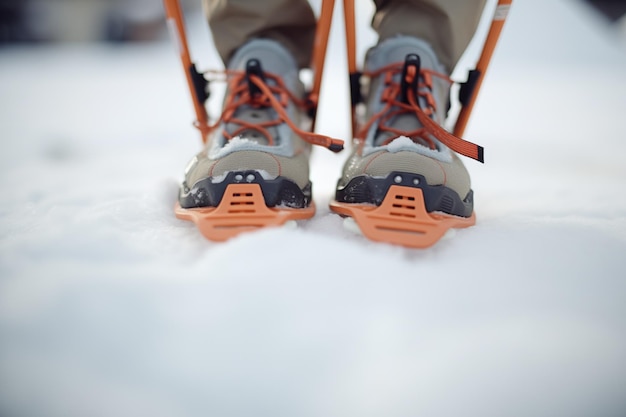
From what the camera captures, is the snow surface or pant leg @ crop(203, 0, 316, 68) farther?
pant leg @ crop(203, 0, 316, 68)

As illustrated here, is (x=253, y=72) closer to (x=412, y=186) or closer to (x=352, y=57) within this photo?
(x=352, y=57)

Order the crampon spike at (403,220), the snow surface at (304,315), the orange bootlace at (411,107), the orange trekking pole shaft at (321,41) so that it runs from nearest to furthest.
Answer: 1. the snow surface at (304,315)
2. the crampon spike at (403,220)
3. the orange bootlace at (411,107)
4. the orange trekking pole shaft at (321,41)

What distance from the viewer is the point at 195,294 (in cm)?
55

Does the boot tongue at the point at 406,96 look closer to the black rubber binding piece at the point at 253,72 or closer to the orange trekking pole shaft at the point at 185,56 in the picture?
the black rubber binding piece at the point at 253,72

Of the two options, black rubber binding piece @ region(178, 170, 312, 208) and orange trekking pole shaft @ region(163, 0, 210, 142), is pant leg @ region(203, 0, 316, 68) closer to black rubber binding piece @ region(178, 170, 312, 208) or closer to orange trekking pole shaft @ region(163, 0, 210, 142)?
orange trekking pole shaft @ region(163, 0, 210, 142)

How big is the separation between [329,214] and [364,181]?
105 mm

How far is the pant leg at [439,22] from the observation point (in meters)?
0.91

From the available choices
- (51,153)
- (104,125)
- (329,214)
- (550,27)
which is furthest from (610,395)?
(550,27)

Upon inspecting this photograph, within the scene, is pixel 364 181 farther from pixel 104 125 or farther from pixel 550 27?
pixel 550 27

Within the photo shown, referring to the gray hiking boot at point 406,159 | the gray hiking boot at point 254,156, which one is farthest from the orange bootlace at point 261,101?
the gray hiking boot at point 406,159

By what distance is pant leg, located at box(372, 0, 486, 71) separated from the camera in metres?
0.91

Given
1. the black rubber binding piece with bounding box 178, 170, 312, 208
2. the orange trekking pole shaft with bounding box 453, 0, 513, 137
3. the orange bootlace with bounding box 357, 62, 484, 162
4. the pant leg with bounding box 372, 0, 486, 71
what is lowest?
the black rubber binding piece with bounding box 178, 170, 312, 208

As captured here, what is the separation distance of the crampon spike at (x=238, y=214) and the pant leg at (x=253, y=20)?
431 millimetres

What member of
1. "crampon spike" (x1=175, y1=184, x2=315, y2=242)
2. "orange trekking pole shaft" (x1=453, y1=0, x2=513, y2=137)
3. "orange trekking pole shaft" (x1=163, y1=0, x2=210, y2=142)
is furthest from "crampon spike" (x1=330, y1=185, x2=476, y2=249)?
"orange trekking pole shaft" (x1=163, y1=0, x2=210, y2=142)
